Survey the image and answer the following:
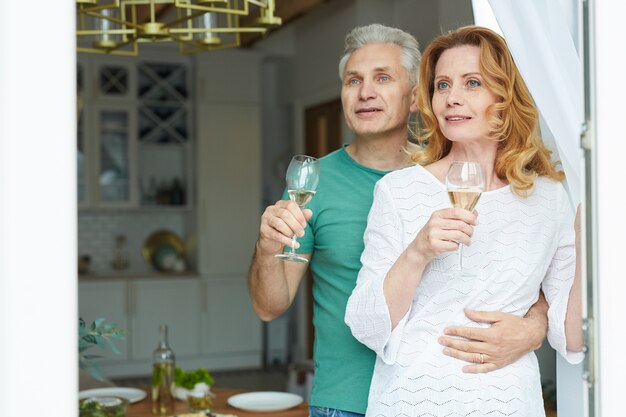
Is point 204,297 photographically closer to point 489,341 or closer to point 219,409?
point 219,409

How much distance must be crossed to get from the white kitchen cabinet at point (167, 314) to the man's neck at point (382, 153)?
5249 mm

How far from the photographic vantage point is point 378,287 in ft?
5.36

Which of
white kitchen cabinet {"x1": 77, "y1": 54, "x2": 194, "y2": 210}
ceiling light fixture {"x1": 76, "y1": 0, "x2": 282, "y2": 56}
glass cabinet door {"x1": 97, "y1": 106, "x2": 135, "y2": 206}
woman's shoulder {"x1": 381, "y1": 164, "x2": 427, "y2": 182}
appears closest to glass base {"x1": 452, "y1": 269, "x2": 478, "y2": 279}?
woman's shoulder {"x1": 381, "y1": 164, "x2": 427, "y2": 182}

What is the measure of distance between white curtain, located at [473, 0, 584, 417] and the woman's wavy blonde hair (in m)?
0.07

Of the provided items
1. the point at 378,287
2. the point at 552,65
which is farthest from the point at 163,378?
the point at 552,65

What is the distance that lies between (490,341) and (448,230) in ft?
0.99

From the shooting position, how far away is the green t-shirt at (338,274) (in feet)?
6.50

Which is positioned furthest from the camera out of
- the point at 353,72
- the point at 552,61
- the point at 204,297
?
the point at 204,297

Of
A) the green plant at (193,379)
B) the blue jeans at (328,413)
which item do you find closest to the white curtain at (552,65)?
the blue jeans at (328,413)

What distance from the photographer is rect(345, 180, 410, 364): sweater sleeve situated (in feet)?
5.37

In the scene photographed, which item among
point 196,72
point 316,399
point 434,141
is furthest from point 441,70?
point 196,72

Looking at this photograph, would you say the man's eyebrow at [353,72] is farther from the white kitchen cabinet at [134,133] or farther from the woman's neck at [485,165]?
the white kitchen cabinet at [134,133]
